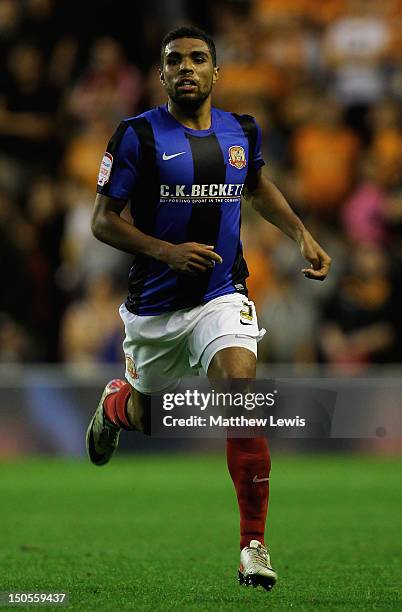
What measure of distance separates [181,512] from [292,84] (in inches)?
241

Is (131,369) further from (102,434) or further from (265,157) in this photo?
(265,157)

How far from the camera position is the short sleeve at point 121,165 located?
20.8 feet

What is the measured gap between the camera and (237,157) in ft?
21.6

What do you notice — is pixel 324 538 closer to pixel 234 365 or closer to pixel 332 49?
pixel 234 365

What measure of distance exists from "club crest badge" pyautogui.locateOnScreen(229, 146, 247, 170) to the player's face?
0.28m

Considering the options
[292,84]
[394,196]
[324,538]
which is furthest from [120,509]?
[292,84]

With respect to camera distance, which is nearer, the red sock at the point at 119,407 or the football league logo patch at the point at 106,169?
the football league logo patch at the point at 106,169

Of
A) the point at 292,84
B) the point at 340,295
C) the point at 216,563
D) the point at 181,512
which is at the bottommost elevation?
the point at 216,563

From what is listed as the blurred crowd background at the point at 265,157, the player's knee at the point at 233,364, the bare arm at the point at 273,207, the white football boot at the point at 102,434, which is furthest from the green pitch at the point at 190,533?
the bare arm at the point at 273,207

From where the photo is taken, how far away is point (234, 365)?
242 inches

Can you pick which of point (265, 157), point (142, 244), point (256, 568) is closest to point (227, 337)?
point (142, 244)

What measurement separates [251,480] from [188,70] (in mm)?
1909

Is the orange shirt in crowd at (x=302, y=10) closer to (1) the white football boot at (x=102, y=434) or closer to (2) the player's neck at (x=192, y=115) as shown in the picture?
(1) the white football boot at (x=102, y=434)

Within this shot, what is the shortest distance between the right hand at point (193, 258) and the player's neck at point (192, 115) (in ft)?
2.45
